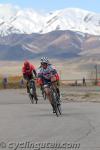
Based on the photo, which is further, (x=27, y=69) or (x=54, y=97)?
(x=27, y=69)

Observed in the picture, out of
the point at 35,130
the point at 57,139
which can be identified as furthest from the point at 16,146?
the point at 35,130

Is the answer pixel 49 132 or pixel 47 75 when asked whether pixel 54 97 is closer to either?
pixel 47 75

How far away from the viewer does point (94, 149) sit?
11.6 meters

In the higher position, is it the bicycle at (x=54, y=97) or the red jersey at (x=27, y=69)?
the red jersey at (x=27, y=69)

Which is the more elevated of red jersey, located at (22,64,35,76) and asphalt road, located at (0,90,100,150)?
red jersey, located at (22,64,35,76)

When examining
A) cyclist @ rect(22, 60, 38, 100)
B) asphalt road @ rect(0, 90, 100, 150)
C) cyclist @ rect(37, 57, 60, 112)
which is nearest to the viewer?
asphalt road @ rect(0, 90, 100, 150)

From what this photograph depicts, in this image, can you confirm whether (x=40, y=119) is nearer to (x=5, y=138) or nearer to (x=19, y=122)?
(x=19, y=122)

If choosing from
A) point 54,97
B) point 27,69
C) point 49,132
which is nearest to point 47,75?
point 54,97

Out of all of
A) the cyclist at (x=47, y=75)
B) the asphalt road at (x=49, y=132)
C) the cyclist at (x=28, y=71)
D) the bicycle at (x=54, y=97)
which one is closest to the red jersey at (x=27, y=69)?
the cyclist at (x=28, y=71)

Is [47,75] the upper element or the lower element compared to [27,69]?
upper

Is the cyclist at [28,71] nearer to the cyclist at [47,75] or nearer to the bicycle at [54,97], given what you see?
the cyclist at [47,75]

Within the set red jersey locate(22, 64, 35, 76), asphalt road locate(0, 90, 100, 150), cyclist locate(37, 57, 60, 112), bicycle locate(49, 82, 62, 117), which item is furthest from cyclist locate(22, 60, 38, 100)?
asphalt road locate(0, 90, 100, 150)

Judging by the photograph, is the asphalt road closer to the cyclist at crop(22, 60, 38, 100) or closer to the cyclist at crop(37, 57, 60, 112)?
the cyclist at crop(37, 57, 60, 112)

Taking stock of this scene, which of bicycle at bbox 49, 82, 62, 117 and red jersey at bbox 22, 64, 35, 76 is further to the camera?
red jersey at bbox 22, 64, 35, 76
